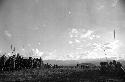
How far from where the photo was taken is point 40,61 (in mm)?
56656

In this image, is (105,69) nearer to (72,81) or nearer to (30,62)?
(72,81)

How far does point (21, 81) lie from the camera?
27.3m

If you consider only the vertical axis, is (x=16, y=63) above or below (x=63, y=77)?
above

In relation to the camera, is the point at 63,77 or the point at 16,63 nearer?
the point at 63,77

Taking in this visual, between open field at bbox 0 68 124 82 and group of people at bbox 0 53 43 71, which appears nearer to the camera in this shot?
open field at bbox 0 68 124 82

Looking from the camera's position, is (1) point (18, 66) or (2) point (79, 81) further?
(1) point (18, 66)

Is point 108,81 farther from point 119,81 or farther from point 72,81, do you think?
point 72,81

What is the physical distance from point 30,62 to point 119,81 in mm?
33363

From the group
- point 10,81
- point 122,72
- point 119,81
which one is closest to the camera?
point 119,81

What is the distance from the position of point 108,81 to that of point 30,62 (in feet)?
106

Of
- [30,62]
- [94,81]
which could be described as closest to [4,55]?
[30,62]

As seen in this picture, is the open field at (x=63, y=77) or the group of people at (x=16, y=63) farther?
the group of people at (x=16, y=63)

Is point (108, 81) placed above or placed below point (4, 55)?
below

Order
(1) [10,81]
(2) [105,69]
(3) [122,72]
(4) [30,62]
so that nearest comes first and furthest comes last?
(1) [10,81] < (3) [122,72] < (2) [105,69] < (4) [30,62]
